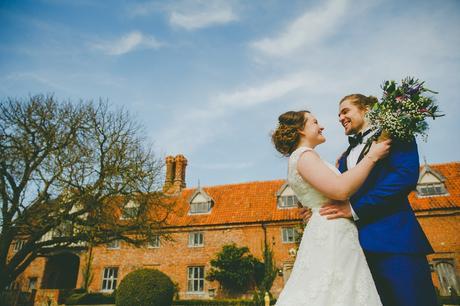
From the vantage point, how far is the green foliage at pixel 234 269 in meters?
21.6

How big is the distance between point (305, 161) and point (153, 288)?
603 inches

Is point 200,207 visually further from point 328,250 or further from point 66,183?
point 328,250

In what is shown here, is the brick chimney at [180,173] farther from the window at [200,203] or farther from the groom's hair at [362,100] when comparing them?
the groom's hair at [362,100]

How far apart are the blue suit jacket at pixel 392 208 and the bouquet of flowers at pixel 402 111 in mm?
120

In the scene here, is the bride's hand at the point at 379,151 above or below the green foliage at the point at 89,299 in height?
above

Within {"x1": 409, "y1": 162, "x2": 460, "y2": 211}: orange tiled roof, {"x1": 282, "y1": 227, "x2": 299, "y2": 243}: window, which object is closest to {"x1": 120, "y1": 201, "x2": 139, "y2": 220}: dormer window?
{"x1": 282, "y1": 227, "x2": 299, "y2": 243}: window

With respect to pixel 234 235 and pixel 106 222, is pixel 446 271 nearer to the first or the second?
pixel 234 235

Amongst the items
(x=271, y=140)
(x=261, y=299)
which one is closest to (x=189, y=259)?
(x=261, y=299)

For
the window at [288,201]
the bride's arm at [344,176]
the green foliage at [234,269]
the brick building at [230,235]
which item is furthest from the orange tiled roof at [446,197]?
the bride's arm at [344,176]

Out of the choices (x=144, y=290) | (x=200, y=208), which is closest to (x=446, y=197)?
(x=200, y=208)

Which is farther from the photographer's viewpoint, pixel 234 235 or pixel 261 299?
pixel 234 235

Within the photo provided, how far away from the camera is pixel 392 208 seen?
8.21 ft

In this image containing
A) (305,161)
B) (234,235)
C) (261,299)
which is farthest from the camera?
(234,235)

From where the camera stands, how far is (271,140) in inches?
141
